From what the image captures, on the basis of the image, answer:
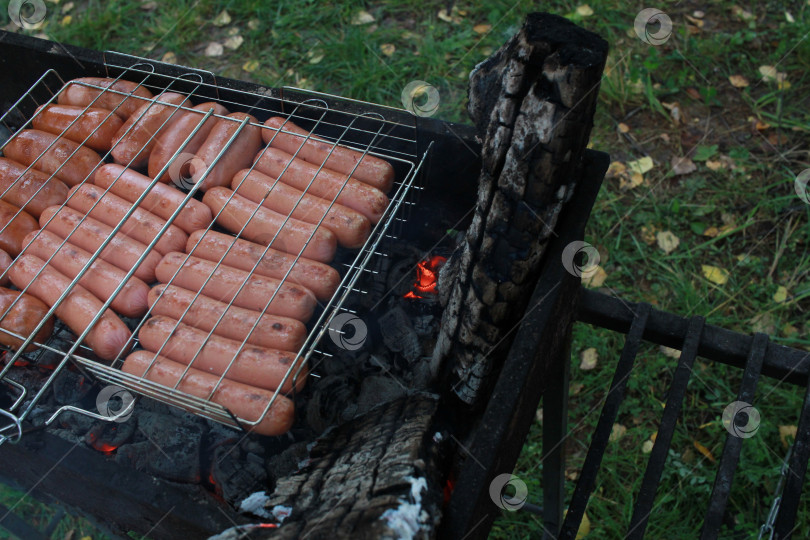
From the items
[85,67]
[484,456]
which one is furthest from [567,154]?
[85,67]

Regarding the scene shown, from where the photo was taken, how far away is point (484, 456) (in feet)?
5.50

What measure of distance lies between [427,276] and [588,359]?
5.08 ft

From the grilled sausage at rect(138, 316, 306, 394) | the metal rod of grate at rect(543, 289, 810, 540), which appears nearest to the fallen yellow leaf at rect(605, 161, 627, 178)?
the metal rod of grate at rect(543, 289, 810, 540)

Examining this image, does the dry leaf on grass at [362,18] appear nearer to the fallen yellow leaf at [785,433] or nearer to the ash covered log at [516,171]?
the ash covered log at [516,171]

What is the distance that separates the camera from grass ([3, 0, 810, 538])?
3.45 m

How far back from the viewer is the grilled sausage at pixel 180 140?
273cm

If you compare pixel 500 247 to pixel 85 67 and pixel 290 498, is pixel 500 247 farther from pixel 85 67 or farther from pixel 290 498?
pixel 85 67

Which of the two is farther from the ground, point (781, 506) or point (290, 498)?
point (781, 506)

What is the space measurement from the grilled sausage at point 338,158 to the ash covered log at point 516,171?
59 centimetres

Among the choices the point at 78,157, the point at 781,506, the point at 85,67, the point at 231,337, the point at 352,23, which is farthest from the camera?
the point at 352,23

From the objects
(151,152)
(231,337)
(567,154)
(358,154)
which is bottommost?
(231,337)

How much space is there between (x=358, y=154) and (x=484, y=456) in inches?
58.1

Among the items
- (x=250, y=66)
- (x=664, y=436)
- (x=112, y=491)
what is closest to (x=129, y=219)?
(x=112, y=491)

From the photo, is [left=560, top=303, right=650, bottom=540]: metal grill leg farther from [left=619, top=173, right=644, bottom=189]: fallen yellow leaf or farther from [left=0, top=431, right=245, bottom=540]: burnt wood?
[left=619, top=173, right=644, bottom=189]: fallen yellow leaf
